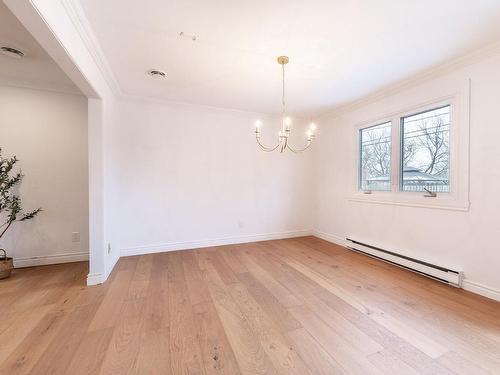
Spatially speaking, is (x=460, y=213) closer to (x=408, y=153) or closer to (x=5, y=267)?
(x=408, y=153)

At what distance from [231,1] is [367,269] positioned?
3.38 meters

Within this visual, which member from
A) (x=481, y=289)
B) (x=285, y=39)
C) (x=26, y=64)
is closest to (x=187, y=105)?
(x=26, y=64)

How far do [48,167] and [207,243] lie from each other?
2.63 meters

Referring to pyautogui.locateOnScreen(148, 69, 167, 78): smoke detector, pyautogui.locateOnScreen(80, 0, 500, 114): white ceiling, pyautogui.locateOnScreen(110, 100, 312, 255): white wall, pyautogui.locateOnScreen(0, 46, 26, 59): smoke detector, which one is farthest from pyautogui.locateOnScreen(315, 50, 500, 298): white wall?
pyautogui.locateOnScreen(0, 46, 26, 59): smoke detector

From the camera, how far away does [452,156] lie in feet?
8.32

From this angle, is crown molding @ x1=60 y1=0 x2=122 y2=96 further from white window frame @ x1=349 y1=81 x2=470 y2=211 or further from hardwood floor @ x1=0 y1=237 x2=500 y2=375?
white window frame @ x1=349 y1=81 x2=470 y2=211

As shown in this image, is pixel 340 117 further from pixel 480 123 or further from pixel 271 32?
pixel 271 32

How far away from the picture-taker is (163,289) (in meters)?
2.43

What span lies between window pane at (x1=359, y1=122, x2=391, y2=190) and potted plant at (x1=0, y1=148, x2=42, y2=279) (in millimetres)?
5046

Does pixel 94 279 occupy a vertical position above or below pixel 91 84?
below

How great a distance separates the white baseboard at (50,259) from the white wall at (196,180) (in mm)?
560

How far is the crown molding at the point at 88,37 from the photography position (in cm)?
164

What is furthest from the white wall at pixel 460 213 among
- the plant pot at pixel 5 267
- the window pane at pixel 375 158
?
the plant pot at pixel 5 267

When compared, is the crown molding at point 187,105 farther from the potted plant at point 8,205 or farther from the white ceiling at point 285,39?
the potted plant at point 8,205
